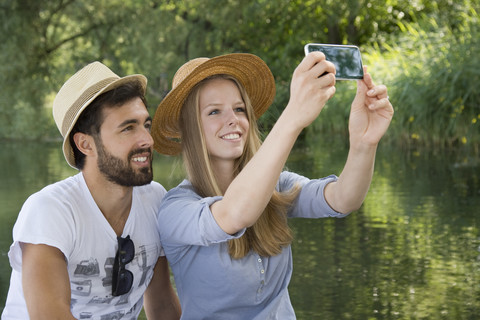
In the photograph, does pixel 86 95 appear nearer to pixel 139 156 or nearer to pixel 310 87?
pixel 139 156

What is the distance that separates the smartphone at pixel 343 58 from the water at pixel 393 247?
56.3 inches

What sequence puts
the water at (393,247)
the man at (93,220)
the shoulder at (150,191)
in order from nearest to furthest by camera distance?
the man at (93,220) < the shoulder at (150,191) < the water at (393,247)

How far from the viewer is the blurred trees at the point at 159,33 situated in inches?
659

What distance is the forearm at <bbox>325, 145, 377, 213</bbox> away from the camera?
95.4 inches

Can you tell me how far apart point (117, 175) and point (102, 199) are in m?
0.08

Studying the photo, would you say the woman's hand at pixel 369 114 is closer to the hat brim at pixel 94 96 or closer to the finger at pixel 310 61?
the finger at pixel 310 61

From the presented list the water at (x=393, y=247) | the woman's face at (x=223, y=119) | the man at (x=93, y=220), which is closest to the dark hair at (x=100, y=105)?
the man at (x=93, y=220)

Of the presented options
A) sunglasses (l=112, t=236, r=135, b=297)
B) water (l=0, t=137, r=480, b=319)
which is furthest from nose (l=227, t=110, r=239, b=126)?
water (l=0, t=137, r=480, b=319)

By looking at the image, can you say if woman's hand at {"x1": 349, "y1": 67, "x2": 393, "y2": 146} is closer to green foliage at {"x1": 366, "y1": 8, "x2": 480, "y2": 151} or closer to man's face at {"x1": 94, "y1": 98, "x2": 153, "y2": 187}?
man's face at {"x1": 94, "y1": 98, "x2": 153, "y2": 187}

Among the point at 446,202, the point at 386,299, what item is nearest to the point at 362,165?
the point at 386,299

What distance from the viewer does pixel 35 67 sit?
56.5 ft

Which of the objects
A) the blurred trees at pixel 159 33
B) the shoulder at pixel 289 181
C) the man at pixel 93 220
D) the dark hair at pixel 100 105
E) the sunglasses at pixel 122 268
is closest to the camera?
the man at pixel 93 220

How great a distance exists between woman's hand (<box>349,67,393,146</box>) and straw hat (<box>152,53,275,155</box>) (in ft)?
1.20

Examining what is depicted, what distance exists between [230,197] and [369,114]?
0.53 meters
